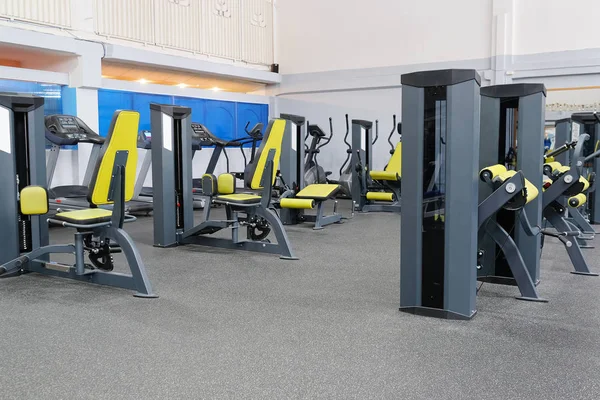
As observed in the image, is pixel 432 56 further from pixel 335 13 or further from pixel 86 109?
pixel 86 109

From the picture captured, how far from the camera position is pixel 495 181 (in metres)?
3.39

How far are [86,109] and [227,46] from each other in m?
3.79

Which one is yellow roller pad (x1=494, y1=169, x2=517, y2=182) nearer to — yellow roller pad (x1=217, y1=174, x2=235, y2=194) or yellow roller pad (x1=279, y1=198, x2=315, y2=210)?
yellow roller pad (x1=217, y1=174, x2=235, y2=194)

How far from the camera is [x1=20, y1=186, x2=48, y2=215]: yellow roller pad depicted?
4.11 meters

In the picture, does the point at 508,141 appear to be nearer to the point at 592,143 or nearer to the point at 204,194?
the point at 204,194

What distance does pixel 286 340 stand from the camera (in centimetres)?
302

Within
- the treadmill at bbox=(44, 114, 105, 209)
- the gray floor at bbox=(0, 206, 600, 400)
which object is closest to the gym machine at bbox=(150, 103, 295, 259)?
the gray floor at bbox=(0, 206, 600, 400)

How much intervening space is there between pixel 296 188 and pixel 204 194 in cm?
183

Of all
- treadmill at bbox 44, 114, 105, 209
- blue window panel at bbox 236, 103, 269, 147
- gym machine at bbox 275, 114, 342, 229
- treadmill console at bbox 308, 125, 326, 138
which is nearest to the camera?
gym machine at bbox 275, 114, 342, 229

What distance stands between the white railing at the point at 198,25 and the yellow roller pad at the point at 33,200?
17.5 ft

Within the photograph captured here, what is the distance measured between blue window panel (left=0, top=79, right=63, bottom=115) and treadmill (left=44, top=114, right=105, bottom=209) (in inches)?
32.0

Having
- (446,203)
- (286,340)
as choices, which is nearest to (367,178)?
(446,203)

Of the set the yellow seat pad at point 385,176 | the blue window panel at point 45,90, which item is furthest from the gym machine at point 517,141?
the blue window panel at point 45,90

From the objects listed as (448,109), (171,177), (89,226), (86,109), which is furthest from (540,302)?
(86,109)
